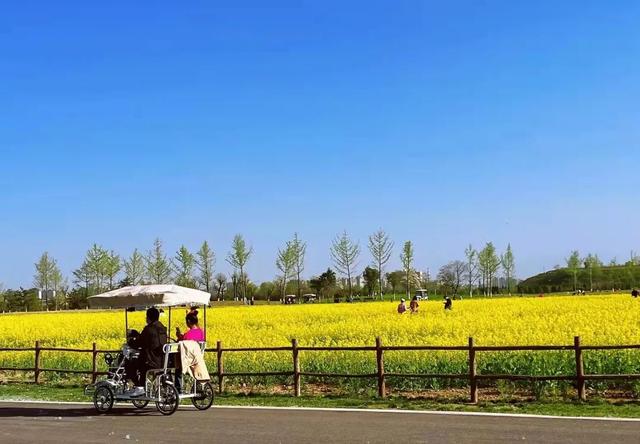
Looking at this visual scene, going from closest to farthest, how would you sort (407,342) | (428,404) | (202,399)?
1. (202,399)
2. (428,404)
3. (407,342)

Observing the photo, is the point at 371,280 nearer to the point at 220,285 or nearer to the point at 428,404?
the point at 220,285

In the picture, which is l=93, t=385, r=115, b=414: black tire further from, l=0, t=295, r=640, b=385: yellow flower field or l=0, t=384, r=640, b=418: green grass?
l=0, t=295, r=640, b=385: yellow flower field

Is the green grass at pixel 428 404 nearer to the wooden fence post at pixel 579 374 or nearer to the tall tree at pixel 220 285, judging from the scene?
the wooden fence post at pixel 579 374

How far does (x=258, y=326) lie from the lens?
35062 mm

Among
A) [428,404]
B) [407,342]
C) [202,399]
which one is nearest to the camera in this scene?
[202,399]

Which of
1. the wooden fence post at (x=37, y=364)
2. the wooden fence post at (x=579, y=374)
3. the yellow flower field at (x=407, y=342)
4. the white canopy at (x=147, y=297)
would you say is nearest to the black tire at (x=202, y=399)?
the white canopy at (x=147, y=297)

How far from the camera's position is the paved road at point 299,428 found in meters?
9.57

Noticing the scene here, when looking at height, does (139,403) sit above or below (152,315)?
below

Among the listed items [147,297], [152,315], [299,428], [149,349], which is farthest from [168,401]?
[299,428]

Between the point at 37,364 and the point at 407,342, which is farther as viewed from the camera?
the point at 407,342

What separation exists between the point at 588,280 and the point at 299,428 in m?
124

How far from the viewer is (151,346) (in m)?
12.6

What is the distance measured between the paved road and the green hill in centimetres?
9448

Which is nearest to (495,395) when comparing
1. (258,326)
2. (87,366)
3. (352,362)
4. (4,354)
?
(352,362)
